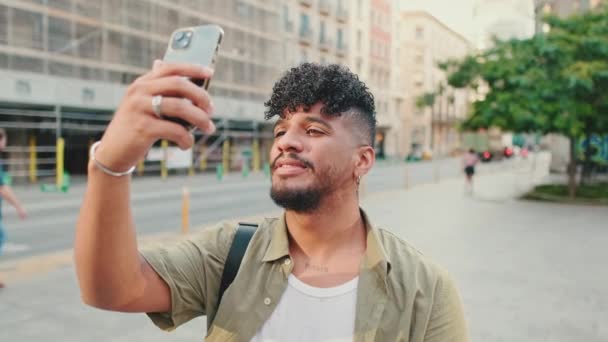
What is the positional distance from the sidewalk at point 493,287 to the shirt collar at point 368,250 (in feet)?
11.2

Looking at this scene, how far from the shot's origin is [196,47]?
3.86 feet

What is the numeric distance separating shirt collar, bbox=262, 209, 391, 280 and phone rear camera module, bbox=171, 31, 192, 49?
77 centimetres

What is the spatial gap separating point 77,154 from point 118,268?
2689 centimetres

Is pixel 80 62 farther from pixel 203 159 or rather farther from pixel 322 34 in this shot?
pixel 322 34

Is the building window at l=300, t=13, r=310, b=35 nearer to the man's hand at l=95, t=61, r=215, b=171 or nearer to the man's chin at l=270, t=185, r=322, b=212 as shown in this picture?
the man's chin at l=270, t=185, r=322, b=212

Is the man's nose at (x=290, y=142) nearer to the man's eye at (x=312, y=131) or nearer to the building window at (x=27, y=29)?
the man's eye at (x=312, y=131)

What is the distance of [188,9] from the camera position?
2844cm

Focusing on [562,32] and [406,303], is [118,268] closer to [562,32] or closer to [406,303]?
[406,303]

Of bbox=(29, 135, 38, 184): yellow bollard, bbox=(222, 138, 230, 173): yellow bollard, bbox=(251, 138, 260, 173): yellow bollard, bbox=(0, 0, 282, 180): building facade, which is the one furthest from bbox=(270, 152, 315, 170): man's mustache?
bbox=(251, 138, 260, 173): yellow bollard

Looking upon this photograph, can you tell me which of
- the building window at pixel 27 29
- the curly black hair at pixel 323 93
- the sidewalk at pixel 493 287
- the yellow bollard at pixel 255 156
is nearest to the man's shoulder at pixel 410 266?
the curly black hair at pixel 323 93

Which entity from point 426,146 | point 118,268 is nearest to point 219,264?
point 118,268

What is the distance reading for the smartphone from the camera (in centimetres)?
115

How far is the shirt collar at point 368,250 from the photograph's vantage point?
1.67 meters

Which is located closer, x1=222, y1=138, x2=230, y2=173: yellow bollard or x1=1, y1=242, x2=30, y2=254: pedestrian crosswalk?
x1=1, y1=242, x2=30, y2=254: pedestrian crosswalk
